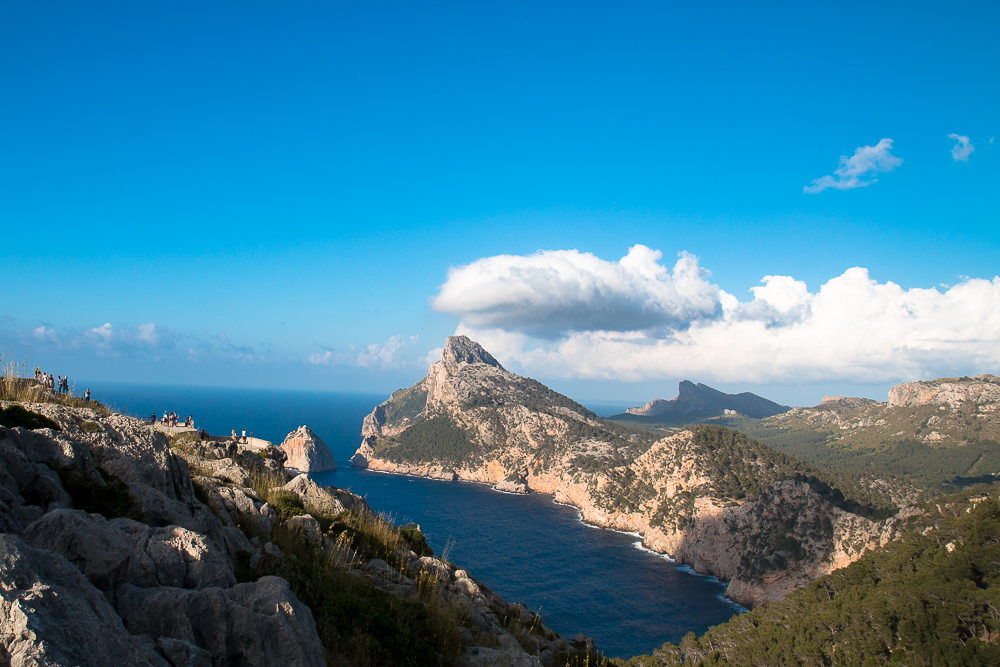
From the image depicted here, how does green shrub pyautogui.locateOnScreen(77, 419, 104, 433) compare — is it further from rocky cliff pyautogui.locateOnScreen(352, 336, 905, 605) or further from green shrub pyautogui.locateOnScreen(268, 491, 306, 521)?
rocky cliff pyautogui.locateOnScreen(352, 336, 905, 605)

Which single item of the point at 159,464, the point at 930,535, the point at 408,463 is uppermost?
the point at 159,464

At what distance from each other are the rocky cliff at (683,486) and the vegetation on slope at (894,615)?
19577 millimetres

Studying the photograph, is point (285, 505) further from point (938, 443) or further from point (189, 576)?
point (938, 443)

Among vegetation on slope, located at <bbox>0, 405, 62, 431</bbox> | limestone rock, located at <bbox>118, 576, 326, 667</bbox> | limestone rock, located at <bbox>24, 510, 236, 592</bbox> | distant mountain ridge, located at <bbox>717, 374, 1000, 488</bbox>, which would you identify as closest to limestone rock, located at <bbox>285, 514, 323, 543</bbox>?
limestone rock, located at <bbox>24, 510, 236, 592</bbox>

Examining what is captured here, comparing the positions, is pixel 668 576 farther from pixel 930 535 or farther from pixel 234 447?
pixel 234 447

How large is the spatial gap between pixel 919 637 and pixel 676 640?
30716 millimetres

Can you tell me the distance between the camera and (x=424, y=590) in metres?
10.7

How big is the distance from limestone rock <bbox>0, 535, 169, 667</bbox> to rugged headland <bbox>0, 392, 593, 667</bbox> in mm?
10

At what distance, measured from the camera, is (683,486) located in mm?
110250

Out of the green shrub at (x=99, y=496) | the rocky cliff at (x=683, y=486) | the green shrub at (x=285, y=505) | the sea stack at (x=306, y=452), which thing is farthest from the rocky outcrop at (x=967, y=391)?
the green shrub at (x=99, y=496)

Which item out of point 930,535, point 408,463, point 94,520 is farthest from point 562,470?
point 94,520

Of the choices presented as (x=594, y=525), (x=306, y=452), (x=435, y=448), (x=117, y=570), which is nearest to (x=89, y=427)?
(x=117, y=570)

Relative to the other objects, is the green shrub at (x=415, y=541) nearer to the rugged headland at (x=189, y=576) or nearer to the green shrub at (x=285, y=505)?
the rugged headland at (x=189, y=576)

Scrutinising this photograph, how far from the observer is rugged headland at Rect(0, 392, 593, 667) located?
3.86 meters
